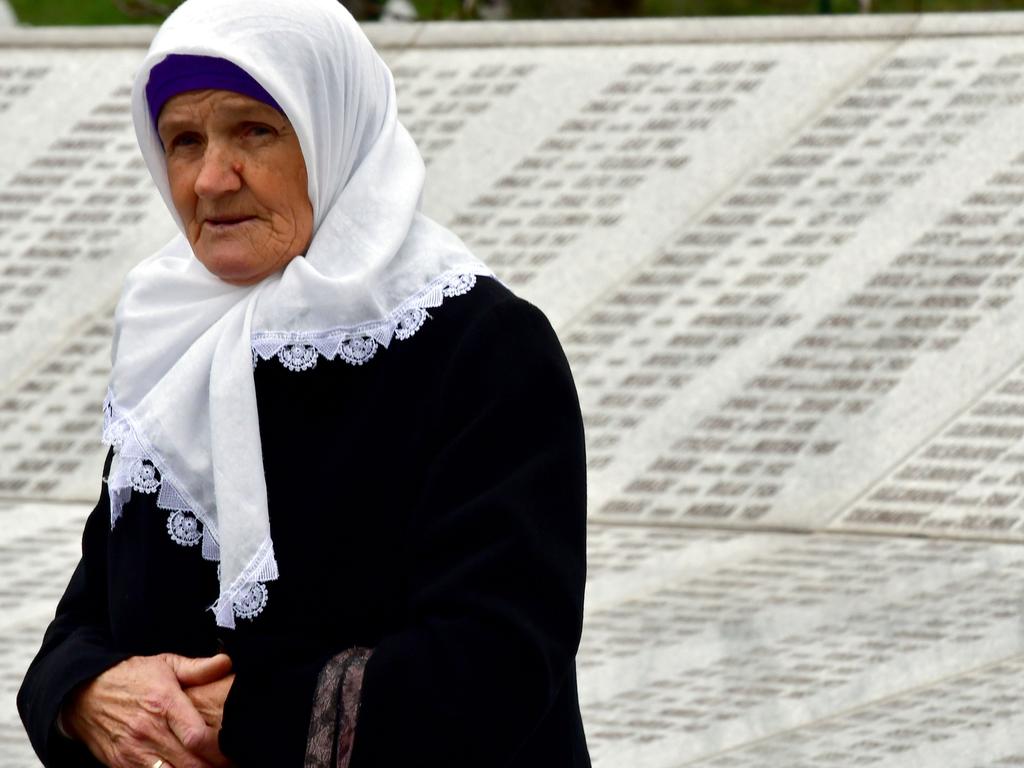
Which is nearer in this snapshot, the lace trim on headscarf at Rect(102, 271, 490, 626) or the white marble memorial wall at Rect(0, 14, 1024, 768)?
the lace trim on headscarf at Rect(102, 271, 490, 626)

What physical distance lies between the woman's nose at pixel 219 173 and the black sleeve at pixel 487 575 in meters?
0.32

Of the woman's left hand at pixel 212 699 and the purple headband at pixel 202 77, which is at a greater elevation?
the purple headband at pixel 202 77

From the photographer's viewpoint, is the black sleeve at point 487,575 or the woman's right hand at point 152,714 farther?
the woman's right hand at point 152,714

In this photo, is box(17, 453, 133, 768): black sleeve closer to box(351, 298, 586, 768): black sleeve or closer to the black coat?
the black coat

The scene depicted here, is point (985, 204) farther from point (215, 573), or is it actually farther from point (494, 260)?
point (215, 573)

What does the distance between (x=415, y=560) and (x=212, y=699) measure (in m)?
0.27

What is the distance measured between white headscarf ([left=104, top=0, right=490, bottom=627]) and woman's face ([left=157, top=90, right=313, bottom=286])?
1.0 inches

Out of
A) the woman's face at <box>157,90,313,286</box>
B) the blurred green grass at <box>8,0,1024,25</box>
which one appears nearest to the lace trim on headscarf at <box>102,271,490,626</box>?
the woman's face at <box>157,90,313,286</box>

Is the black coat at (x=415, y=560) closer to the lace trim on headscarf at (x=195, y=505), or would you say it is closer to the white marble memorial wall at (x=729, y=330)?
the lace trim on headscarf at (x=195, y=505)

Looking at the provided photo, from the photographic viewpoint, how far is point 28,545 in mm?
5602

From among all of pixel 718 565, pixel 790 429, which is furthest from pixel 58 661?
pixel 790 429

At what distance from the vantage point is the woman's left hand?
2078 mm

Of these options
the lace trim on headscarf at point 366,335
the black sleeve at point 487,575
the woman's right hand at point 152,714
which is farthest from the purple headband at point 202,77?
the woman's right hand at point 152,714

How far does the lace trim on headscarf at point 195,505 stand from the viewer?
2064mm
